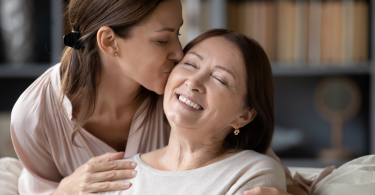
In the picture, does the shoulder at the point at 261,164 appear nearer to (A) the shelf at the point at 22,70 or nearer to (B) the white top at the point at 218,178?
(B) the white top at the point at 218,178

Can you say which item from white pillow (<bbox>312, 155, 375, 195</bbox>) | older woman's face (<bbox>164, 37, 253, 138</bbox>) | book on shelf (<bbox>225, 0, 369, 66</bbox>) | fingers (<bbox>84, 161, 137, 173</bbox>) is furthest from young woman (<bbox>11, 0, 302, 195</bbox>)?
book on shelf (<bbox>225, 0, 369, 66</bbox>)

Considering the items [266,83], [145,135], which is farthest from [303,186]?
[145,135]

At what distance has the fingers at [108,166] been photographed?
143cm

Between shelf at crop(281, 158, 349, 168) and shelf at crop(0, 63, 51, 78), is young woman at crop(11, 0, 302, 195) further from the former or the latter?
shelf at crop(281, 158, 349, 168)

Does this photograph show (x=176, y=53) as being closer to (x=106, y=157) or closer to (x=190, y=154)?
(x=190, y=154)

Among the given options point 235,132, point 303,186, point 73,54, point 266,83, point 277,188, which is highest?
point 73,54

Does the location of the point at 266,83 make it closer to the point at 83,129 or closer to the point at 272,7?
the point at 83,129

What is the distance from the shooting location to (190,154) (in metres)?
1.40

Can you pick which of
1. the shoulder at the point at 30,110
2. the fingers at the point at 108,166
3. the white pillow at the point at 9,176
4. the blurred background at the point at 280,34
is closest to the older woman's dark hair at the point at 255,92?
the fingers at the point at 108,166

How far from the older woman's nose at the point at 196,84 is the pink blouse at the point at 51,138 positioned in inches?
16.2

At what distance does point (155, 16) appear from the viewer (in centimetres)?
135

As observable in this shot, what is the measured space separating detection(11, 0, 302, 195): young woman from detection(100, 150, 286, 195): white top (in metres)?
0.06

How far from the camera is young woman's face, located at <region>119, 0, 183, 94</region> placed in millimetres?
1359

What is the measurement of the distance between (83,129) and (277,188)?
31.2 inches
